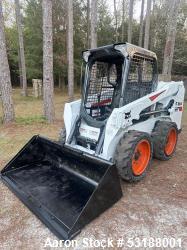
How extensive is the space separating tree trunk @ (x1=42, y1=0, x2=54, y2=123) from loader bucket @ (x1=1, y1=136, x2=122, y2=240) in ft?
9.76

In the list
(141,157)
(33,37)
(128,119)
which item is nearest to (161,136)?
(141,157)

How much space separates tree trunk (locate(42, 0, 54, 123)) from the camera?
5.51 meters

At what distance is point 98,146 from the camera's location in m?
3.01

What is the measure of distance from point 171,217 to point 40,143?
2.20 metres

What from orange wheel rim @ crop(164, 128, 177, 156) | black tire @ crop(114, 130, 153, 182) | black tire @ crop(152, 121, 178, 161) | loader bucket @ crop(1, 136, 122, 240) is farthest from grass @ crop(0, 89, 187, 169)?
orange wheel rim @ crop(164, 128, 177, 156)

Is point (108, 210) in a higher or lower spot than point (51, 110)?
lower

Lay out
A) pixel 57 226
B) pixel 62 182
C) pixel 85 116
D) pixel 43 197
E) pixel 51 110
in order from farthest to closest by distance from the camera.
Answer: pixel 51 110 → pixel 85 116 → pixel 62 182 → pixel 43 197 → pixel 57 226

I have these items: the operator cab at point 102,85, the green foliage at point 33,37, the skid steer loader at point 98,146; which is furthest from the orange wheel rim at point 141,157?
the green foliage at point 33,37

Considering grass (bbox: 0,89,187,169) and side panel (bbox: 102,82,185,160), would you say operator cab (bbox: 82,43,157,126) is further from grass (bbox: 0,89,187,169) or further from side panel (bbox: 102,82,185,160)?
grass (bbox: 0,89,187,169)

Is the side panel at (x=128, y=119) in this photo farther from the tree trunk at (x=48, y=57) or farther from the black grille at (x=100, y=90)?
the tree trunk at (x=48, y=57)

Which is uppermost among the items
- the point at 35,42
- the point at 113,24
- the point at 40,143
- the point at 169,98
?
the point at 113,24

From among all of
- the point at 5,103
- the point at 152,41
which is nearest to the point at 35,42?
the point at 152,41

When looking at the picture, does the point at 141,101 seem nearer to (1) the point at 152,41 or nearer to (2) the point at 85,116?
(2) the point at 85,116

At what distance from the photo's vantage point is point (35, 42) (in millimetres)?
14469
